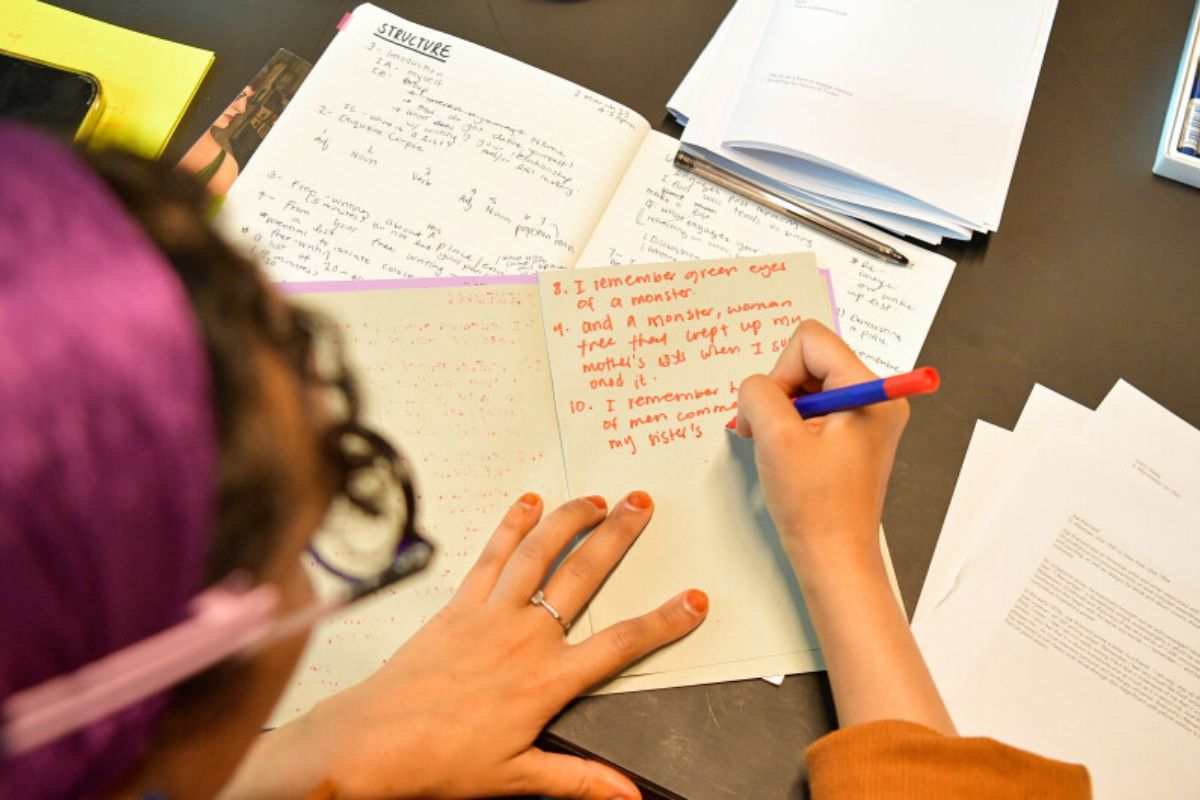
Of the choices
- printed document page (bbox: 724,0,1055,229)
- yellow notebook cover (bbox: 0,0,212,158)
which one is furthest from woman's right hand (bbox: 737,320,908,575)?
yellow notebook cover (bbox: 0,0,212,158)

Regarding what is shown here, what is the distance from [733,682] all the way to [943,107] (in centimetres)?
57

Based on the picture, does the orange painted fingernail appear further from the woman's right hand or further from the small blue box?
the small blue box

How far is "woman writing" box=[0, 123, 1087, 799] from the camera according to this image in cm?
28

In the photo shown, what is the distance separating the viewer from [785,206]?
2.59 feet

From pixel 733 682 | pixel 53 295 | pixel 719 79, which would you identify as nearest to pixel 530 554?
pixel 733 682

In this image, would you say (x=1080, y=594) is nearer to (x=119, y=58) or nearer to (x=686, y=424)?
(x=686, y=424)

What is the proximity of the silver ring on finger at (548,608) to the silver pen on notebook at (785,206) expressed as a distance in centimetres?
42

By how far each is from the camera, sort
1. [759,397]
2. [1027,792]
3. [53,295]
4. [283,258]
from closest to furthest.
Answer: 1. [53,295]
2. [1027,792]
3. [759,397]
4. [283,258]

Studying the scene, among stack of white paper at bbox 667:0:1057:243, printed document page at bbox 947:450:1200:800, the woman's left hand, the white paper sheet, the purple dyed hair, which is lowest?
the woman's left hand

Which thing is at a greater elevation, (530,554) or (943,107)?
(943,107)

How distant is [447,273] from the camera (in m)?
0.75

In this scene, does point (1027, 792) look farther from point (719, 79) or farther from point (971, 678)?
point (719, 79)

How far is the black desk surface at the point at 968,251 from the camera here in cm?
61

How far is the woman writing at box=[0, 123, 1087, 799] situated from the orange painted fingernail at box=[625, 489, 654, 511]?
0.09m
